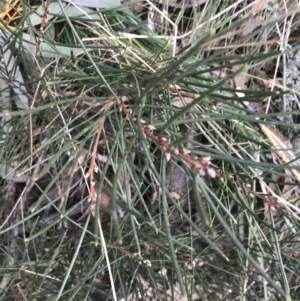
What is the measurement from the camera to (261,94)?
0.31 meters

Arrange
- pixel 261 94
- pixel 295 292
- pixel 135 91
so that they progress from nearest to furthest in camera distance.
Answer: pixel 261 94 < pixel 135 91 < pixel 295 292

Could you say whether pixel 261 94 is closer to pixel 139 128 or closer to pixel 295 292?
pixel 139 128

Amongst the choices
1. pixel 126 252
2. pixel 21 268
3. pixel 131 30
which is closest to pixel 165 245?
pixel 126 252

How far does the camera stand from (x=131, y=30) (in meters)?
0.68

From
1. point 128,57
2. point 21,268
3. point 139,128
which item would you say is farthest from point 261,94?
point 21,268

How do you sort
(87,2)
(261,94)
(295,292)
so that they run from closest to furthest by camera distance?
1. (261,94)
2. (87,2)
3. (295,292)

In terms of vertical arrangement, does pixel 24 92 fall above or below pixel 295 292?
above

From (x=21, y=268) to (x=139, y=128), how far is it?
38 cm

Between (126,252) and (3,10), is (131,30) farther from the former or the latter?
(126,252)

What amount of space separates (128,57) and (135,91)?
0.12 meters

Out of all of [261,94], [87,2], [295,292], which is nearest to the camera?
[261,94]

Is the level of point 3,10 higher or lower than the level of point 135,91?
higher

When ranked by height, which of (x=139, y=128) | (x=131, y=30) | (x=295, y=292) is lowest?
(x=295, y=292)

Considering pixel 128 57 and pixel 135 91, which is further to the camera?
pixel 128 57
